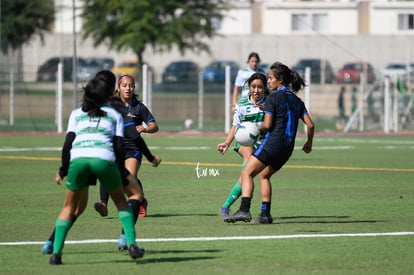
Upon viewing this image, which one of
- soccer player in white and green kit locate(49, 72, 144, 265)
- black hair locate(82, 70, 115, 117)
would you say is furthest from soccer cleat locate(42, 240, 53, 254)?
black hair locate(82, 70, 115, 117)

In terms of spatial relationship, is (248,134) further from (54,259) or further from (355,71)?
(355,71)

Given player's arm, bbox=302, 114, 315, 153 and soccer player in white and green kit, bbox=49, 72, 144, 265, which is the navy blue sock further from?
soccer player in white and green kit, bbox=49, 72, 144, 265

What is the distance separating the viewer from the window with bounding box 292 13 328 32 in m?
77.3

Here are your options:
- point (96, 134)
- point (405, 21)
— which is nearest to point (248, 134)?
point (96, 134)

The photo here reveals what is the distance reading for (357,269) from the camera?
32.7 ft

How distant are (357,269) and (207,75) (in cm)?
4583

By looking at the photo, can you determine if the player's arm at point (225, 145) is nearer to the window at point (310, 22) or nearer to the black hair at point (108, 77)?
the black hair at point (108, 77)

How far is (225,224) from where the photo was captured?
1331 centimetres

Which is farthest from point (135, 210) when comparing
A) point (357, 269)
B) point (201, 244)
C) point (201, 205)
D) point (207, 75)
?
point (207, 75)

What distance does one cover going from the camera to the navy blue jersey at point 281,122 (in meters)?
13.1

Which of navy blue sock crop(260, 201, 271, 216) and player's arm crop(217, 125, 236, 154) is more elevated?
player's arm crop(217, 125, 236, 154)

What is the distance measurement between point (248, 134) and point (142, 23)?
117 feet

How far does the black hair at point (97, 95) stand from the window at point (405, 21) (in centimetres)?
6799

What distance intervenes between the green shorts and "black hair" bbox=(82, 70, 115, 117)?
43cm
